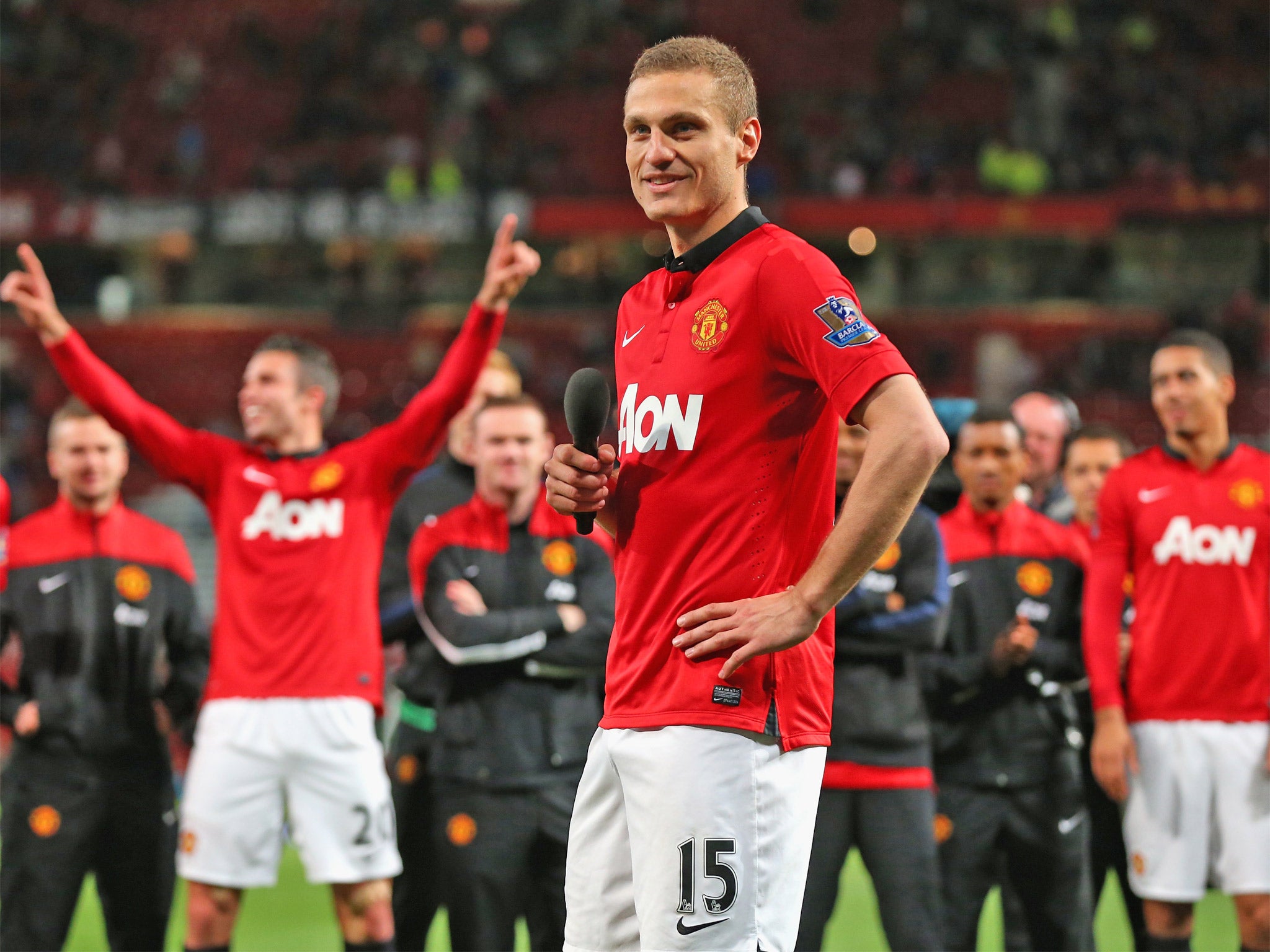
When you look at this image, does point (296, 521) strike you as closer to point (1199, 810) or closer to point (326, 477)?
point (326, 477)

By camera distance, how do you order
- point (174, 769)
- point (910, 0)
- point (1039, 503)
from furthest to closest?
1. point (910, 0)
2. point (1039, 503)
3. point (174, 769)

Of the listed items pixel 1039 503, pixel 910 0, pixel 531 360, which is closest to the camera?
pixel 1039 503

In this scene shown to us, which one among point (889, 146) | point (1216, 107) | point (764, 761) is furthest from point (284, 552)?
point (1216, 107)

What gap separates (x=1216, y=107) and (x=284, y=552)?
941 inches

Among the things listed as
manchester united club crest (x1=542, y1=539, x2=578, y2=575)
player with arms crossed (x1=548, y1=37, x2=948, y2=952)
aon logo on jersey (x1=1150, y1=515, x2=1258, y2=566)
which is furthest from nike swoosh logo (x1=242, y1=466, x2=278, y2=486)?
aon logo on jersey (x1=1150, y1=515, x2=1258, y2=566)

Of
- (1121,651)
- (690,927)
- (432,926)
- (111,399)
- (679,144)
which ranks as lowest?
(432,926)

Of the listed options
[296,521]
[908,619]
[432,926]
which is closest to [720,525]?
[908,619]

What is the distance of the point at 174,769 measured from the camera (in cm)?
564

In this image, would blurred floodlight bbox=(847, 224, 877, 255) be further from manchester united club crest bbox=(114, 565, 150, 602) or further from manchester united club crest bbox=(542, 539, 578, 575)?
manchester united club crest bbox=(114, 565, 150, 602)

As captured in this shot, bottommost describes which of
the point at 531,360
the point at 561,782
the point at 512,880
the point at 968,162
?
the point at 512,880

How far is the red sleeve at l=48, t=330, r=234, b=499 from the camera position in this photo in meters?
4.86

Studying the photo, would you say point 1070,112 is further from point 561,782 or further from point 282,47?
point 561,782

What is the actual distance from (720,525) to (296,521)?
2.76 m

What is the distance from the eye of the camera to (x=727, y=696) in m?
2.44
